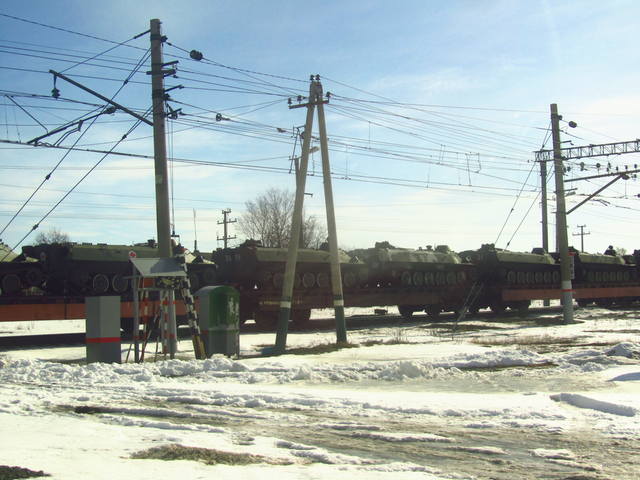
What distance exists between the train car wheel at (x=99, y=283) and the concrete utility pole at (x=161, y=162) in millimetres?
7382

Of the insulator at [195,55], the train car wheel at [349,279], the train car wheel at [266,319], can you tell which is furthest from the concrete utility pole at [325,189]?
the train car wheel at [349,279]

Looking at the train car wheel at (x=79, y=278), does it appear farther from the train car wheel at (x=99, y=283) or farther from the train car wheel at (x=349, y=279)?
→ the train car wheel at (x=349, y=279)

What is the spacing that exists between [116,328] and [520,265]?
101 feet

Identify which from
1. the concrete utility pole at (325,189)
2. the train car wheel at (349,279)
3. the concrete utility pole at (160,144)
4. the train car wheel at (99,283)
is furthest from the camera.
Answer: the train car wheel at (349,279)

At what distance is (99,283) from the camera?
2411 cm

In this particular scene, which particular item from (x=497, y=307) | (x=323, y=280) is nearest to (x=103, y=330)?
(x=323, y=280)

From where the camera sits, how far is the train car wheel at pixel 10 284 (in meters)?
22.0

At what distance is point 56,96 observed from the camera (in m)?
17.1

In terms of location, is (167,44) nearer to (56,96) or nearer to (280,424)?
(56,96)

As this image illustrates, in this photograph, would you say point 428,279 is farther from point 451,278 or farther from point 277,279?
point 277,279

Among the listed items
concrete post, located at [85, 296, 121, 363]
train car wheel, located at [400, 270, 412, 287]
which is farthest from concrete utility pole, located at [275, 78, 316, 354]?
train car wheel, located at [400, 270, 412, 287]

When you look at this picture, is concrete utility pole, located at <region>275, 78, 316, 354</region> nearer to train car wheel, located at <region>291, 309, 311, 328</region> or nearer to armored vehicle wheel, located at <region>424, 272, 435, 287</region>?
train car wheel, located at <region>291, 309, 311, 328</region>

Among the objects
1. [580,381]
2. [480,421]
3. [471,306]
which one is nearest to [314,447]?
[480,421]

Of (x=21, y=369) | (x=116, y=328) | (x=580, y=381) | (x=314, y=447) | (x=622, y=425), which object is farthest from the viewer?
(x=116, y=328)
